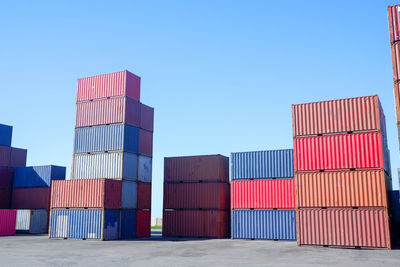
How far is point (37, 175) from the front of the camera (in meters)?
41.3

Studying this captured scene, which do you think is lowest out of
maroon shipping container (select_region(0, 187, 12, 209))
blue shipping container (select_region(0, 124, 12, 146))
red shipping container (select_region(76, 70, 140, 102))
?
maroon shipping container (select_region(0, 187, 12, 209))

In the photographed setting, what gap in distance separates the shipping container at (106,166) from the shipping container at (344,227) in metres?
14.6

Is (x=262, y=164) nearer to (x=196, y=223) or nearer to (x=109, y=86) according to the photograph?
(x=196, y=223)

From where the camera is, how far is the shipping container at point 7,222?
33656 mm

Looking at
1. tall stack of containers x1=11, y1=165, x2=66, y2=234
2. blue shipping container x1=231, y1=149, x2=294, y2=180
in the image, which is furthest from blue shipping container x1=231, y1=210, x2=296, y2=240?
tall stack of containers x1=11, y1=165, x2=66, y2=234

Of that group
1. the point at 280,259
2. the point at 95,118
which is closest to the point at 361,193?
the point at 280,259

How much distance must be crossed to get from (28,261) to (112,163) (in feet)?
50.7

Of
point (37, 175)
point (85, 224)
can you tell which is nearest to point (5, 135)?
point (37, 175)

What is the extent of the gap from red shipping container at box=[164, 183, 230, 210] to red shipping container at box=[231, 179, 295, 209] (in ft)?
7.42

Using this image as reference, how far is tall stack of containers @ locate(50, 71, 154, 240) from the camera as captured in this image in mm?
29203

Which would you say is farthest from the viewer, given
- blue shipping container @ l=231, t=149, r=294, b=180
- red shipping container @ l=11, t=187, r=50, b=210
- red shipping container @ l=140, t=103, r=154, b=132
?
red shipping container @ l=11, t=187, r=50, b=210

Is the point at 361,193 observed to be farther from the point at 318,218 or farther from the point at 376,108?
the point at 376,108

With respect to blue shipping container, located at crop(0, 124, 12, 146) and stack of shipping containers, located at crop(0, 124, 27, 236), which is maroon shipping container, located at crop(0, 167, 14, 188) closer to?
stack of shipping containers, located at crop(0, 124, 27, 236)

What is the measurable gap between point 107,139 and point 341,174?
1870cm
